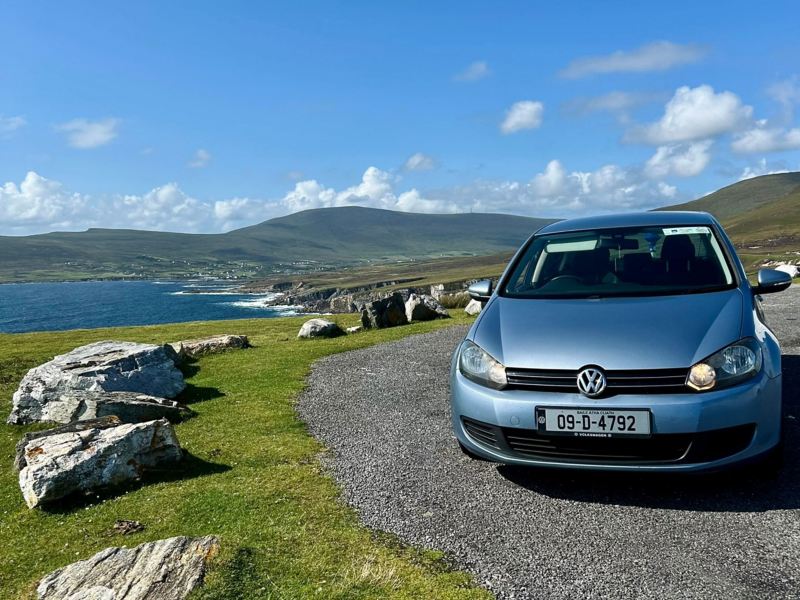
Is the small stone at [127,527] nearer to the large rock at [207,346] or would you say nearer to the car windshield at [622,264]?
the car windshield at [622,264]

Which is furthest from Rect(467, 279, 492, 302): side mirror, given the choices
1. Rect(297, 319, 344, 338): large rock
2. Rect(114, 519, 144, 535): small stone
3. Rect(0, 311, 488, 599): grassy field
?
Rect(297, 319, 344, 338): large rock

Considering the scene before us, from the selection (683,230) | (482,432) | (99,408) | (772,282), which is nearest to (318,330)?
(99,408)

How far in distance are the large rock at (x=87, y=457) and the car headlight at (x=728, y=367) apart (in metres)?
5.60

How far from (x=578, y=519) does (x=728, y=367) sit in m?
1.82

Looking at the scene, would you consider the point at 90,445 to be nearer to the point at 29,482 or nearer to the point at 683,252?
the point at 29,482

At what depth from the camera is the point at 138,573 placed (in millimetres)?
3982

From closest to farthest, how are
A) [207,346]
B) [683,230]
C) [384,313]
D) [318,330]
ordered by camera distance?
[683,230], [207,346], [318,330], [384,313]

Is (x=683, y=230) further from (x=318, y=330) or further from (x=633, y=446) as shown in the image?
(x=318, y=330)

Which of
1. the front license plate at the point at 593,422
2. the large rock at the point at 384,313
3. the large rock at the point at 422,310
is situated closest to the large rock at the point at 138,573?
the front license plate at the point at 593,422

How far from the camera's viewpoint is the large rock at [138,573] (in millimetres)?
3781

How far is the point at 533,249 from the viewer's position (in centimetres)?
754

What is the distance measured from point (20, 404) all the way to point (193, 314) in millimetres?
122798

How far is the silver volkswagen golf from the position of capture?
4.60 metres

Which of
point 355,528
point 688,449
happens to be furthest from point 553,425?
point 355,528
